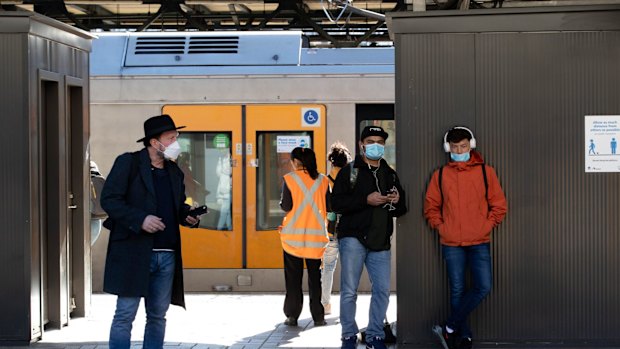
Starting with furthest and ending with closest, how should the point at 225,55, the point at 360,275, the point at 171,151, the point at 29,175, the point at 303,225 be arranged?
the point at 225,55 → the point at 303,225 → the point at 29,175 → the point at 360,275 → the point at 171,151

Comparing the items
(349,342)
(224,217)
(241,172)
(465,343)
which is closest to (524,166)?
(465,343)

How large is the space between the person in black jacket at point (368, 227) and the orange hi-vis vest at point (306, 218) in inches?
65.2

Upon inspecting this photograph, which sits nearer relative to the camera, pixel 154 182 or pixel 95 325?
pixel 154 182

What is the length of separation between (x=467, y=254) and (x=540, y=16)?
1.87 metres

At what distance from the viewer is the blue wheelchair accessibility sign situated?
A: 13250 mm

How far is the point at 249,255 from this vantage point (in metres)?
13.2

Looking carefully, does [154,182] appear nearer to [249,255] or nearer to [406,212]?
[406,212]

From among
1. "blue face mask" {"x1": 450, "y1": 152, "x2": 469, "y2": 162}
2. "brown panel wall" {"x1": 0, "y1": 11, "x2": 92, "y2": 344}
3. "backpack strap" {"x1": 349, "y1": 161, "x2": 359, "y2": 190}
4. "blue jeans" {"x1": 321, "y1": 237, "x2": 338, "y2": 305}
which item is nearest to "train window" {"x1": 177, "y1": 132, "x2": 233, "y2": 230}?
"blue jeans" {"x1": 321, "y1": 237, "x2": 338, "y2": 305}

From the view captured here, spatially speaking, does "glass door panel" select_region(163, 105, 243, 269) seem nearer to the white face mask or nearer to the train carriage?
the train carriage

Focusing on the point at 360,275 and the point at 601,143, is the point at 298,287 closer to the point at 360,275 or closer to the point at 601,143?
the point at 360,275

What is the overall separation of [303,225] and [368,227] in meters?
1.89

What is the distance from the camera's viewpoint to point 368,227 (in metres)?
8.35

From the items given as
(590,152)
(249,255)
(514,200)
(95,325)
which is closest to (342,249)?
(514,200)

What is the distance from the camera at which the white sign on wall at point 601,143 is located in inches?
333
